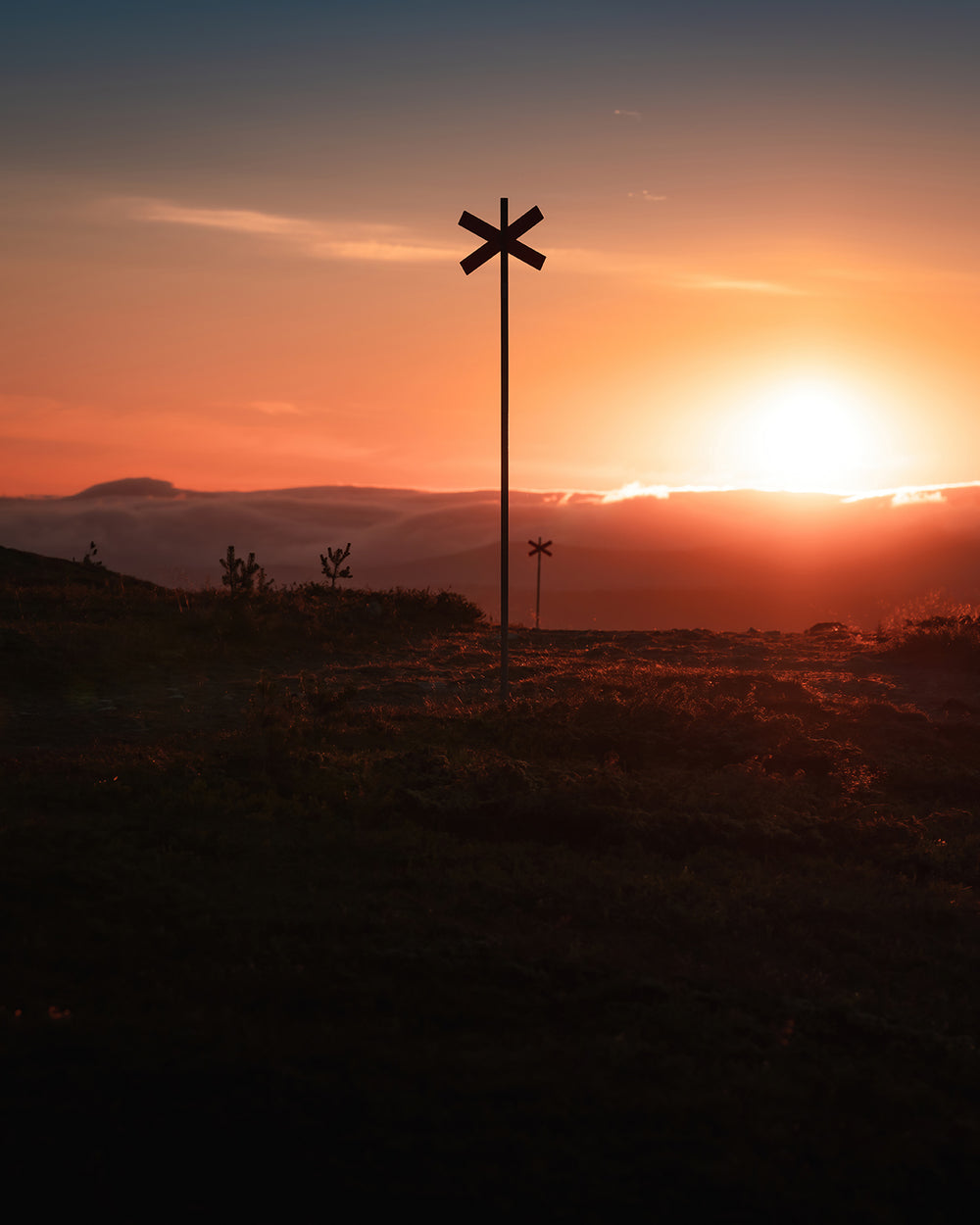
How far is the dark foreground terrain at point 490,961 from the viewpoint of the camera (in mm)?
4461

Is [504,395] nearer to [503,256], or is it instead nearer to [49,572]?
[503,256]

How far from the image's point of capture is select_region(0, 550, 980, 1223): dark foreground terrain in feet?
14.6

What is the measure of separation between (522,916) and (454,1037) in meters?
1.94

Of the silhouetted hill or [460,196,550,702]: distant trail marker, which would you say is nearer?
[460,196,550,702]: distant trail marker

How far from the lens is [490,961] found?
21.6 feet

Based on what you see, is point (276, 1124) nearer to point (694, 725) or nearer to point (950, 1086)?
point (950, 1086)

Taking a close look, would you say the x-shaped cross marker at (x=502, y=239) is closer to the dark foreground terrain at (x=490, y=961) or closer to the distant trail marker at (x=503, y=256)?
the distant trail marker at (x=503, y=256)

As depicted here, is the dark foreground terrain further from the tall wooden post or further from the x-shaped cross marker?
the x-shaped cross marker

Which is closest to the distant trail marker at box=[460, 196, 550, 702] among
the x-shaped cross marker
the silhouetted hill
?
the x-shaped cross marker

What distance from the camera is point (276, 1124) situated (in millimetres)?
4699

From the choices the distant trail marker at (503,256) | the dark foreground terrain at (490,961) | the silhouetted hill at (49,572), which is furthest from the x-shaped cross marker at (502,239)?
the silhouetted hill at (49,572)

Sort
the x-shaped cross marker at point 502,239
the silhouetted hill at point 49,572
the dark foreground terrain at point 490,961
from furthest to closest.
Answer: the silhouetted hill at point 49,572 → the x-shaped cross marker at point 502,239 → the dark foreground terrain at point 490,961

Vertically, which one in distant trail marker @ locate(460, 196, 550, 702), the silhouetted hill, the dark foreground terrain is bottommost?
the dark foreground terrain

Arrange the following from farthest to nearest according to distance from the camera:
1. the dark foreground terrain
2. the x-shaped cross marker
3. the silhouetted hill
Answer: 1. the silhouetted hill
2. the x-shaped cross marker
3. the dark foreground terrain
